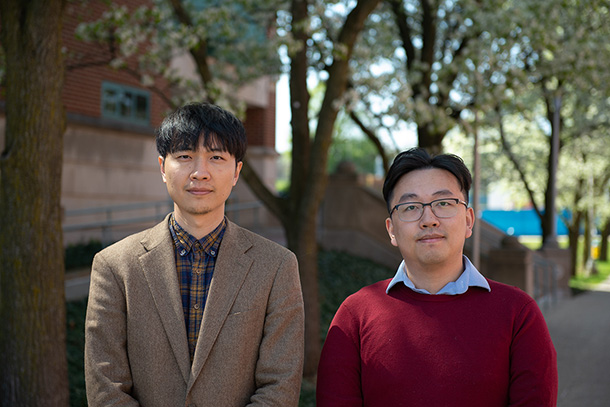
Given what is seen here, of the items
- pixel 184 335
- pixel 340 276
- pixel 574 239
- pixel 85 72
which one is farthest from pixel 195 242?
pixel 574 239

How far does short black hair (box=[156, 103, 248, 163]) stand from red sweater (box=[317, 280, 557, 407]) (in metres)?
0.85

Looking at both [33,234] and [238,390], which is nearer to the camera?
[238,390]

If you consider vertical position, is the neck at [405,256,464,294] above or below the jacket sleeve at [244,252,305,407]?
above

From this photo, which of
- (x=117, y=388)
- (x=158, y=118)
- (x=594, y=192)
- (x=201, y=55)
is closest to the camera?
(x=117, y=388)

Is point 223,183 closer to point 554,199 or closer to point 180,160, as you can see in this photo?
point 180,160

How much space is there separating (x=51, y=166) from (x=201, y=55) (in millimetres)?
3337

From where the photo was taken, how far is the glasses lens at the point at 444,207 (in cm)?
264

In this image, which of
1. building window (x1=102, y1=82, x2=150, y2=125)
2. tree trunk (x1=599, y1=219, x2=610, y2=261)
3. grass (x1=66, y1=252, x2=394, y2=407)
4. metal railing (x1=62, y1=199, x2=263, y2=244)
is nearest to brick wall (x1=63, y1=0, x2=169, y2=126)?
building window (x1=102, y1=82, x2=150, y2=125)

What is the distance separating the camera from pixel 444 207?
2652mm

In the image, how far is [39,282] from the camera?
5051 millimetres

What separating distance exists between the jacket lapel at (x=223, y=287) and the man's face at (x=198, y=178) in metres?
0.18

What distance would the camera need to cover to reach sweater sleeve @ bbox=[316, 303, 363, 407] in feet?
8.45

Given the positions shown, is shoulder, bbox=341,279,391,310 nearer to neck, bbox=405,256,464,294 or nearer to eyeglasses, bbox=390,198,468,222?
neck, bbox=405,256,464,294

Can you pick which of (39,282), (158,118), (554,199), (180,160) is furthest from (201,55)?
(554,199)
